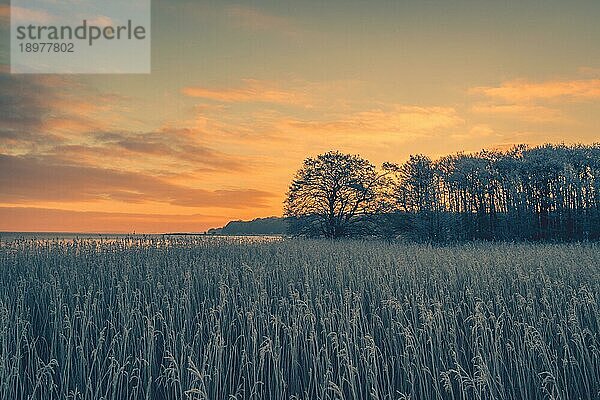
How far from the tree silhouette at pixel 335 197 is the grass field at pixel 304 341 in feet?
42.5

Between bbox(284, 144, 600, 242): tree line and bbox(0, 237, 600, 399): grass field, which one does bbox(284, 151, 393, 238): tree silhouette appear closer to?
bbox(284, 144, 600, 242): tree line

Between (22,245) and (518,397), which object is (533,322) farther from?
(22,245)

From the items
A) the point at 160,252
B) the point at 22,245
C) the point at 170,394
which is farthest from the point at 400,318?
the point at 22,245

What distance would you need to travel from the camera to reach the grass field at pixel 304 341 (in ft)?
12.5

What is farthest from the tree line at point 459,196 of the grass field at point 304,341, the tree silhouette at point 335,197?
the grass field at point 304,341

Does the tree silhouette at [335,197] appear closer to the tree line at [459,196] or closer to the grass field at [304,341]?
the tree line at [459,196]


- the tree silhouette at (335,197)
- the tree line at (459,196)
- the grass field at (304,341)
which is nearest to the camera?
the grass field at (304,341)

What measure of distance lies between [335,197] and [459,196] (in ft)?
18.3

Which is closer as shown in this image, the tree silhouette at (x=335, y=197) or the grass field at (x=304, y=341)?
the grass field at (x=304, y=341)

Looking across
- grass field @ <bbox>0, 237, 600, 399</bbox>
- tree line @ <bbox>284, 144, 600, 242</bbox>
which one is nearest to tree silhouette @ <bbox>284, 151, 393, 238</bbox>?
tree line @ <bbox>284, 144, 600, 242</bbox>

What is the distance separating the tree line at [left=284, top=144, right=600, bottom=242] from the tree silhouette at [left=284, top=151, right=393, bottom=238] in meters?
0.05

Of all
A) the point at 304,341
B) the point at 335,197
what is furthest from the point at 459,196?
the point at 304,341

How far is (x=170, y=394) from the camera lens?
4.09 m

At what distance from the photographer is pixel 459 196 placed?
2111cm
